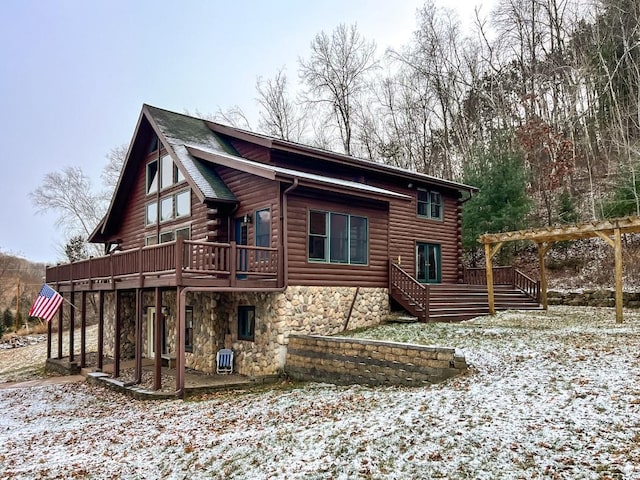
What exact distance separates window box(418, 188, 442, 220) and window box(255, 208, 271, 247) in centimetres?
753

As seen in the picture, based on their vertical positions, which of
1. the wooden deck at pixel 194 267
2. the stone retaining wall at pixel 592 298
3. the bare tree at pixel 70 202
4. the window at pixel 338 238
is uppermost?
the bare tree at pixel 70 202

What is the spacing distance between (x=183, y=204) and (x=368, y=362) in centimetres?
883

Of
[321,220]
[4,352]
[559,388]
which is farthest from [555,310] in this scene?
[4,352]

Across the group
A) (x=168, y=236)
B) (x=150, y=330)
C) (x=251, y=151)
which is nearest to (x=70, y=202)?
(x=150, y=330)

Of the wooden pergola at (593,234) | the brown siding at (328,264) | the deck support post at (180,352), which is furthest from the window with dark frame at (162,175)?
the wooden pergola at (593,234)

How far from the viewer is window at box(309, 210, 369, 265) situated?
13.6 m

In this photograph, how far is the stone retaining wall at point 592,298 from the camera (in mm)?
18109

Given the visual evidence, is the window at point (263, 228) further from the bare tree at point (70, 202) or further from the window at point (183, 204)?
the bare tree at point (70, 202)

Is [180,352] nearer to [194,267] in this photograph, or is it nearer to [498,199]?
[194,267]

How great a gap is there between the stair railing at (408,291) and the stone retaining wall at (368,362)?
4227 mm

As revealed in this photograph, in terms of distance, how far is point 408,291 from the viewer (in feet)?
49.7

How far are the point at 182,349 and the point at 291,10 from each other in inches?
1378

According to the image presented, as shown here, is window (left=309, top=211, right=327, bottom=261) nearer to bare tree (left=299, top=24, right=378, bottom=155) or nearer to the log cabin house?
the log cabin house

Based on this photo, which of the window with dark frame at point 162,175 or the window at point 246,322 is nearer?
the window at point 246,322
